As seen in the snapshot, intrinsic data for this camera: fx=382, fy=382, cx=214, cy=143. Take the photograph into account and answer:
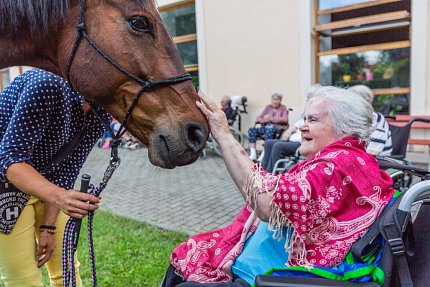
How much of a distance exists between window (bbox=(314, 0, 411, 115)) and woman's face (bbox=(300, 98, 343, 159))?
5350 mm

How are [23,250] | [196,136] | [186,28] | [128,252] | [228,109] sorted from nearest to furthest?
[196,136] → [23,250] → [128,252] → [228,109] → [186,28]

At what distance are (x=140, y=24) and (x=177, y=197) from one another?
4136mm

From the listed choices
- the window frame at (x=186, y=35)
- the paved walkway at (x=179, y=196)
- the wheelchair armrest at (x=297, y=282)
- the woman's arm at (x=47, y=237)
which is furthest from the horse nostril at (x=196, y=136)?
the window frame at (x=186, y=35)

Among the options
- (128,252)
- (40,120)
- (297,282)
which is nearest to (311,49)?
(128,252)

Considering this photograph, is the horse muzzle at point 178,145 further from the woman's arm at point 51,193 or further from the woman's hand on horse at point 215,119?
the woman's arm at point 51,193

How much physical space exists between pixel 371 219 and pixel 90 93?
119 centimetres

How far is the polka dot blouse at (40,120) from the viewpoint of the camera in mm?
1525

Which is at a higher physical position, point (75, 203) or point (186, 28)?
point (186, 28)

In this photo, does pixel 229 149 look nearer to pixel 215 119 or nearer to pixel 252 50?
pixel 215 119

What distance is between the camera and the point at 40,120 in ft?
5.16

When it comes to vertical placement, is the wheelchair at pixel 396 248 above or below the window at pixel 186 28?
below

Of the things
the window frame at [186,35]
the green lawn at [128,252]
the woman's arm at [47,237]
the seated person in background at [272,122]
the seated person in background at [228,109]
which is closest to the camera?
the woman's arm at [47,237]

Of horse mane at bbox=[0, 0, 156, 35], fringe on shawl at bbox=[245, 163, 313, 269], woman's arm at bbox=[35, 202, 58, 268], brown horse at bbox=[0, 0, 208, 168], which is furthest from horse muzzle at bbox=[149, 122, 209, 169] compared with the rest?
woman's arm at bbox=[35, 202, 58, 268]

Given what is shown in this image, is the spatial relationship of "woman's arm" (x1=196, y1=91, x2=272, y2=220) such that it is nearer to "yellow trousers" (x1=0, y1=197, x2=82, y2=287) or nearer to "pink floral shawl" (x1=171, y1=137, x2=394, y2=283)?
"pink floral shawl" (x1=171, y1=137, x2=394, y2=283)
